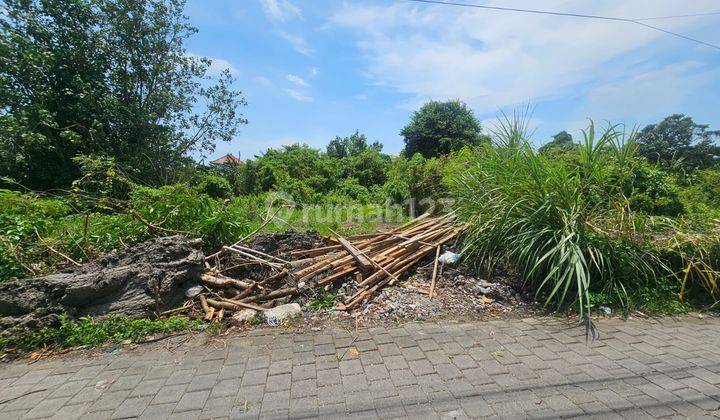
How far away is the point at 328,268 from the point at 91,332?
2372mm

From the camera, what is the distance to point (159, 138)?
1250 cm

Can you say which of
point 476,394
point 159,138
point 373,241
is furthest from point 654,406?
point 159,138

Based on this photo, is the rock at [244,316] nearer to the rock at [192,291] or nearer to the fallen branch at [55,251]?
the rock at [192,291]

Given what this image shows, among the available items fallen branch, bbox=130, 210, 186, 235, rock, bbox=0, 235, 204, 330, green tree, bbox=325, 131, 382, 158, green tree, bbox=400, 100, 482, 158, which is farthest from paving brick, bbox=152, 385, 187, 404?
green tree, bbox=325, 131, 382, 158

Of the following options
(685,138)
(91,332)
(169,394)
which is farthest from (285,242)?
(685,138)

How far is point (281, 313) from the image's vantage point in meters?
3.56

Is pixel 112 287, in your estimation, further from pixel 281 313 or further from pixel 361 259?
pixel 361 259

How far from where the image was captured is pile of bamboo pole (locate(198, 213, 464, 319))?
386cm

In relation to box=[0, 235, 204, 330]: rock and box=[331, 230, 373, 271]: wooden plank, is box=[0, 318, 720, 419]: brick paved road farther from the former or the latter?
box=[331, 230, 373, 271]: wooden plank

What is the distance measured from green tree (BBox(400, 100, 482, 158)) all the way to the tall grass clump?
16593mm

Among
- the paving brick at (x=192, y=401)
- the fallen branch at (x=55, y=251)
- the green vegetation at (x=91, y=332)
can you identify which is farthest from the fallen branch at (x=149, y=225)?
the paving brick at (x=192, y=401)

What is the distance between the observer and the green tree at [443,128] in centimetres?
2092

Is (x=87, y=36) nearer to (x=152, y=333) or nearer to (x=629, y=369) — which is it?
(x=152, y=333)

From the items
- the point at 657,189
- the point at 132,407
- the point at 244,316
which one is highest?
the point at 657,189
